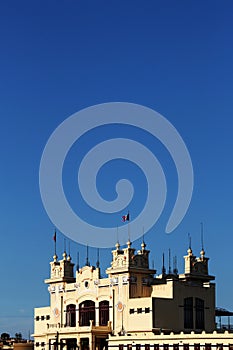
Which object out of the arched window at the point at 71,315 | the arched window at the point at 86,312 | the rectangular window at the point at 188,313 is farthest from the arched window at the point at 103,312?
the rectangular window at the point at 188,313

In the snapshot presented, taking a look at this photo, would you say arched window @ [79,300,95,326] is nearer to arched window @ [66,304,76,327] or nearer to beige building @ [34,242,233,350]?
beige building @ [34,242,233,350]

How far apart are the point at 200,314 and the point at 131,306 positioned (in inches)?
392

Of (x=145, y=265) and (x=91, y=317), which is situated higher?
(x=145, y=265)

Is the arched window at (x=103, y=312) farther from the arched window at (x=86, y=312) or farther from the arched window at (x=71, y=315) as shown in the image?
the arched window at (x=71, y=315)

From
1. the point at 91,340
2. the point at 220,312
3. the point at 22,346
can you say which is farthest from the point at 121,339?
the point at 22,346

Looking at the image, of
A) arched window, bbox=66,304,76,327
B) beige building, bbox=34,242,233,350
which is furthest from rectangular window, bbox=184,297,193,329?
arched window, bbox=66,304,76,327

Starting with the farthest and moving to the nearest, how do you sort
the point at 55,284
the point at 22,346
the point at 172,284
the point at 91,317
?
the point at 22,346 < the point at 55,284 < the point at 91,317 < the point at 172,284

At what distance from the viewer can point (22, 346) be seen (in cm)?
13125

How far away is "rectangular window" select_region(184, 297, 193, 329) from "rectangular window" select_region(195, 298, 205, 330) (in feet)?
4.26

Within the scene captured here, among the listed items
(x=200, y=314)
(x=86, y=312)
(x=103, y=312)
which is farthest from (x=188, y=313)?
(x=86, y=312)

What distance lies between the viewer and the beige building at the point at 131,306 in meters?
104

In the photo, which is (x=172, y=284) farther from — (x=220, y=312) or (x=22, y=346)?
(x=22, y=346)

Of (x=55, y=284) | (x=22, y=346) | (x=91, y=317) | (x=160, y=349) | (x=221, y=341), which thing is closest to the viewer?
(x=221, y=341)

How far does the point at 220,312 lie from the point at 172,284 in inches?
636
